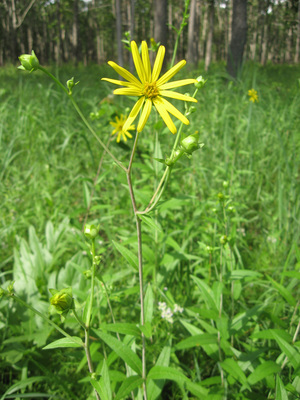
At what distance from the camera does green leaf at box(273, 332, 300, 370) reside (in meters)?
0.90

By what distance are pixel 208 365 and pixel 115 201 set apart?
4.12 ft

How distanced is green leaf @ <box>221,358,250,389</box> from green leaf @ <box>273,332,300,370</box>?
156 mm

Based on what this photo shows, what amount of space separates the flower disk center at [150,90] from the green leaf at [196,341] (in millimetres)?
821

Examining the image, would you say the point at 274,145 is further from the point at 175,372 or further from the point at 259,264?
the point at 175,372

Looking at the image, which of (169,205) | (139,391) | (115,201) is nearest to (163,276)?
(169,205)

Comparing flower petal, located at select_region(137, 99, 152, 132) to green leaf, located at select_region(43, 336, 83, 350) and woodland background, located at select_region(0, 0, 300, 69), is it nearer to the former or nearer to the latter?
green leaf, located at select_region(43, 336, 83, 350)

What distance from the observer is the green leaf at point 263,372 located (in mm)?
939

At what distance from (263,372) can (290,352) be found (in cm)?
11

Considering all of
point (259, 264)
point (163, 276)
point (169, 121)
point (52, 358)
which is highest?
point (169, 121)

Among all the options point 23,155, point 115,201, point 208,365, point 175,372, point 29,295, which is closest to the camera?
point 175,372

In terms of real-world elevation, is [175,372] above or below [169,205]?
below

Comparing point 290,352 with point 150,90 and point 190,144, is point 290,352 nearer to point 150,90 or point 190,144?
point 190,144

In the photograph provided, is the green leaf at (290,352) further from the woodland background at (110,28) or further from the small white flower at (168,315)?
the woodland background at (110,28)

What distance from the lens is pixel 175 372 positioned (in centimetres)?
88
